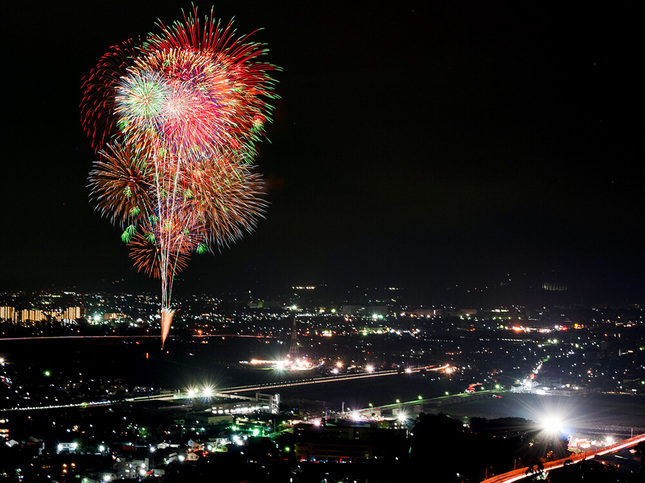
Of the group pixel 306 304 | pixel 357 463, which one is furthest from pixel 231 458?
pixel 306 304

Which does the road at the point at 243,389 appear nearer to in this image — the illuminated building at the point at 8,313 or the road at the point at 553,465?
the road at the point at 553,465

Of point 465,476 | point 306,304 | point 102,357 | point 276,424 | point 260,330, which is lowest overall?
point 465,476

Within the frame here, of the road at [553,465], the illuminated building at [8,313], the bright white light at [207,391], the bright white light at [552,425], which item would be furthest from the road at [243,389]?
the illuminated building at [8,313]

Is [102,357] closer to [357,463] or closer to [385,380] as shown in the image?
[385,380]

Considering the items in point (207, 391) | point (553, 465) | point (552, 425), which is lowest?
point (553, 465)

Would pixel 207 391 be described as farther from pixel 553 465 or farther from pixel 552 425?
pixel 553 465

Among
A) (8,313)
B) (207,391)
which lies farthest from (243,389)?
(8,313)

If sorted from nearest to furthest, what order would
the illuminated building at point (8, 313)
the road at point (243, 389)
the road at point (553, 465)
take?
the road at point (553, 465), the road at point (243, 389), the illuminated building at point (8, 313)

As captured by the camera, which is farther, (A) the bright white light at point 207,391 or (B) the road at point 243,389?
(A) the bright white light at point 207,391

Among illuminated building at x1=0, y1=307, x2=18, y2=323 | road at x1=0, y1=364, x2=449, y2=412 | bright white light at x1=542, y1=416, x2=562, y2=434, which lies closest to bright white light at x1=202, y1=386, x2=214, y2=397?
road at x1=0, y1=364, x2=449, y2=412

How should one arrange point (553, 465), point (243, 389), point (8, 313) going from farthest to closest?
1. point (8, 313)
2. point (243, 389)
3. point (553, 465)

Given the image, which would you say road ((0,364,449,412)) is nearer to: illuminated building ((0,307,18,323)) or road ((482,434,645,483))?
road ((482,434,645,483))
